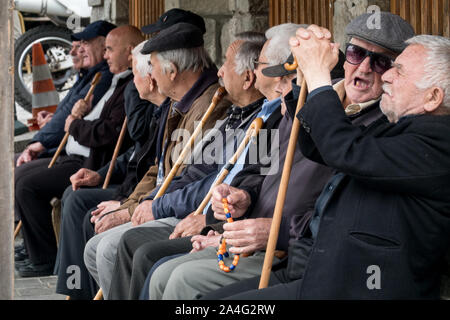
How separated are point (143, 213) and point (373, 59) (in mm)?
1679

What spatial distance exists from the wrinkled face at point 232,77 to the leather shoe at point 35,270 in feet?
7.85

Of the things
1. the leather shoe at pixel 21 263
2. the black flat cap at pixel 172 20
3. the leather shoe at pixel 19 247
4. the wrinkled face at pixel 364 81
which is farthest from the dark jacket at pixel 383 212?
the leather shoe at pixel 19 247

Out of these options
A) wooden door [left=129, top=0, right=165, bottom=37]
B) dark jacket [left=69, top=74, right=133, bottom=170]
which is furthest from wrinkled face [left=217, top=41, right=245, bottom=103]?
wooden door [left=129, top=0, right=165, bottom=37]

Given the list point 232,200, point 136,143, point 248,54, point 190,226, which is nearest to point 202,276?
point 232,200

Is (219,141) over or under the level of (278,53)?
under

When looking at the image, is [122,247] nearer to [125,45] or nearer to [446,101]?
[446,101]

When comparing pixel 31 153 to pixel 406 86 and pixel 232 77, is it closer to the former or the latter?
pixel 232 77

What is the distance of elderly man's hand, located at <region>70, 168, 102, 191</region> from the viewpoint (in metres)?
5.22

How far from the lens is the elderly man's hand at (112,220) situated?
4.33 metres

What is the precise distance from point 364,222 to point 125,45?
3621 mm

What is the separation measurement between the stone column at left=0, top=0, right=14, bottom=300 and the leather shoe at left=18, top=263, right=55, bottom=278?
2.79 meters
